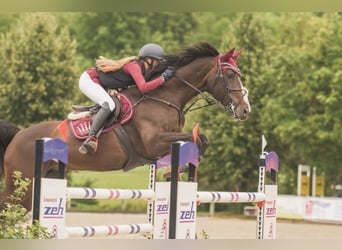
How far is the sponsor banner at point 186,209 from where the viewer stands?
6742mm

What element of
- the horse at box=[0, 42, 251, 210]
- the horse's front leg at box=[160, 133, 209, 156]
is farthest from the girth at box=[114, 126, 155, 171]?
the horse's front leg at box=[160, 133, 209, 156]

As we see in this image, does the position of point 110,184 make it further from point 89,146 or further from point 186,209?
point 186,209

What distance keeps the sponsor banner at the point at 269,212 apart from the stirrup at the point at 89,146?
1.78m

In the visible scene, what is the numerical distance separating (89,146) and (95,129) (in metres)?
0.19

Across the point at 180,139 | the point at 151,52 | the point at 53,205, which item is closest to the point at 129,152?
the point at 180,139

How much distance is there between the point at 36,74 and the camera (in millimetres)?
26453

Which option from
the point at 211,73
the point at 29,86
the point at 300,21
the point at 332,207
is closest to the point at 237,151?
the point at 332,207

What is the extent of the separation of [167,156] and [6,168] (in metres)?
1.66

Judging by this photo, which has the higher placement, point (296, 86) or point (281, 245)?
point (296, 86)

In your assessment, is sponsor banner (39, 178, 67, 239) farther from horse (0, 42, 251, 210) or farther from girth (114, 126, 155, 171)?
girth (114, 126, 155, 171)

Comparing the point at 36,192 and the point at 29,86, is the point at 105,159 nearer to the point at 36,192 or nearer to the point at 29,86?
the point at 36,192

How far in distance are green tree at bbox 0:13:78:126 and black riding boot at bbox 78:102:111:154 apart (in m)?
17.0

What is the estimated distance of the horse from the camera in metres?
8.32

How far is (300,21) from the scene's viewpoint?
3578 centimetres
